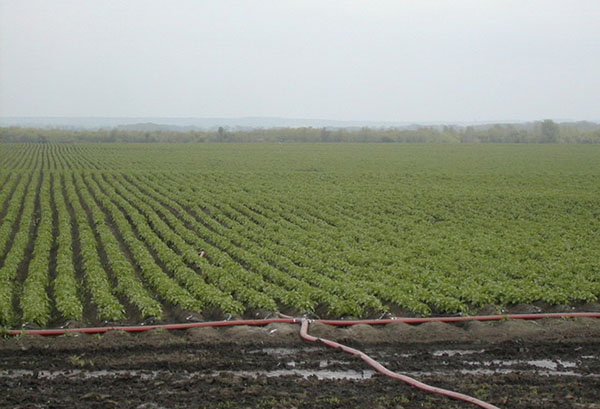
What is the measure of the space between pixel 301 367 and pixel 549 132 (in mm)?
125397

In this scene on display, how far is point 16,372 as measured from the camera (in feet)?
27.1

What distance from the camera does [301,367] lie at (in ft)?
28.2

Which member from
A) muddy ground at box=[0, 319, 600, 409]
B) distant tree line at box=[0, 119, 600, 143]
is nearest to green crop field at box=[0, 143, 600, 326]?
muddy ground at box=[0, 319, 600, 409]

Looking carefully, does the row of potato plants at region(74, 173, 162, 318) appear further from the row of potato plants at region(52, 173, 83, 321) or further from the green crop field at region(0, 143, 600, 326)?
the row of potato plants at region(52, 173, 83, 321)

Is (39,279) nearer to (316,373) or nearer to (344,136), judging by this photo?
(316,373)

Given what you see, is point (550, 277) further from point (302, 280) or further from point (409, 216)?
point (409, 216)

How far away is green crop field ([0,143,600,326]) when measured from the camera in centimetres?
1162

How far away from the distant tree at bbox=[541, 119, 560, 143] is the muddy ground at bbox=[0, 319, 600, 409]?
12049 cm

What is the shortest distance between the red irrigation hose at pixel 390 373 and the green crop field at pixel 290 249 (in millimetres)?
1503

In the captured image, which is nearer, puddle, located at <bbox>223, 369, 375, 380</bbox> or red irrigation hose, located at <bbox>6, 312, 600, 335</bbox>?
puddle, located at <bbox>223, 369, 375, 380</bbox>

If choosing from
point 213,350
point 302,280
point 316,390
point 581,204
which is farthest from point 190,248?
point 581,204

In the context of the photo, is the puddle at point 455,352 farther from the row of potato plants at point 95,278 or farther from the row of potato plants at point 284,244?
the row of potato plants at point 95,278

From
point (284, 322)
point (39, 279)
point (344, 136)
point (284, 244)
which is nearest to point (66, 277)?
point (39, 279)

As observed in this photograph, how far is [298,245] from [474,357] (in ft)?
28.9
